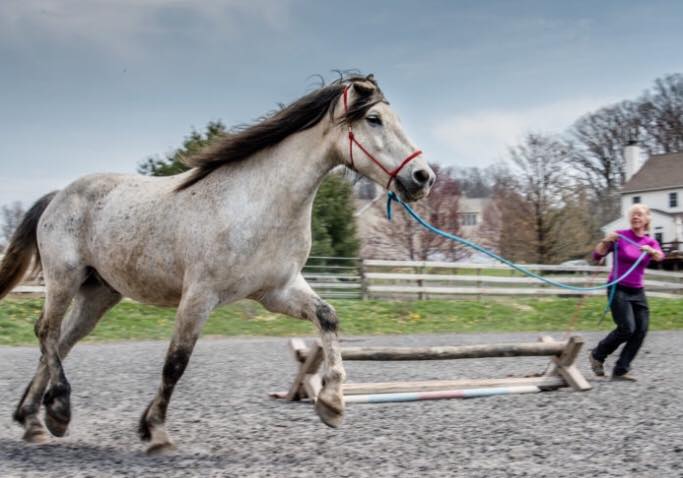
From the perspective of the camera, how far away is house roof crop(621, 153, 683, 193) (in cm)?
5756

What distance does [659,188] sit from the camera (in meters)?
57.9

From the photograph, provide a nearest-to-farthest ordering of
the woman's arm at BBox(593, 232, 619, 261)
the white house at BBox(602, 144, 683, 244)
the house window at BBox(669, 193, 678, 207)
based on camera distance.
Result: the woman's arm at BBox(593, 232, 619, 261), the white house at BBox(602, 144, 683, 244), the house window at BBox(669, 193, 678, 207)

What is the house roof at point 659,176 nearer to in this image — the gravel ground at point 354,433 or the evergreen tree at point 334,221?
the evergreen tree at point 334,221

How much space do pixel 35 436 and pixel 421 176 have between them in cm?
330

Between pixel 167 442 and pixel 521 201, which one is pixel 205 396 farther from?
pixel 521 201

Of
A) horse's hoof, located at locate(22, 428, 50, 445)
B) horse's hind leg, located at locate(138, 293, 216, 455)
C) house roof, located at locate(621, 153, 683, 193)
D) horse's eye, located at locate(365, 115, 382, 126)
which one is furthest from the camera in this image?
house roof, located at locate(621, 153, 683, 193)

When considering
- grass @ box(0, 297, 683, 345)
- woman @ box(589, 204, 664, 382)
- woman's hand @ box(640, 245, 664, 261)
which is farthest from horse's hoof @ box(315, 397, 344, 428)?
grass @ box(0, 297, 683, 345)

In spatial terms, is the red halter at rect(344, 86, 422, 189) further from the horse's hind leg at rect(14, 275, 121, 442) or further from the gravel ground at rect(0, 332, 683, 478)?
the horse's hind leg at rect(14, 275, 121, 442)

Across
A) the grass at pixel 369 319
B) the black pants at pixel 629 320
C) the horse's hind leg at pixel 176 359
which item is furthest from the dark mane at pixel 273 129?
the grass at pixel 369 319

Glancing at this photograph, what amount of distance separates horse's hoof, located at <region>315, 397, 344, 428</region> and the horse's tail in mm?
2934

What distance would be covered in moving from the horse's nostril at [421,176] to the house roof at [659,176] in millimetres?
58689

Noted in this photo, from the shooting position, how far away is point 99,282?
17.9 ft

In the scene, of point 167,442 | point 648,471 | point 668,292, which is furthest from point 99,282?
point 668,292

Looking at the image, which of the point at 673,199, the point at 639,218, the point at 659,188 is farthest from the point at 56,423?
the point at 673,199
